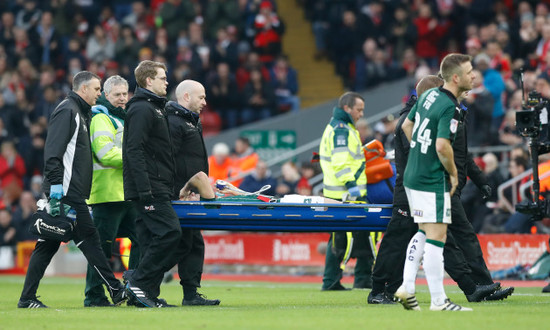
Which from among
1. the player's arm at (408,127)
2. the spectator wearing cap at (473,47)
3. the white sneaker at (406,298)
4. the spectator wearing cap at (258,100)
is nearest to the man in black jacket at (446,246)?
the player's arm at (408,127)

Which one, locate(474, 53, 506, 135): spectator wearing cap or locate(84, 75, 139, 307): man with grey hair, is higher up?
locate(474, 53, 506, 135): spectator wearing cap

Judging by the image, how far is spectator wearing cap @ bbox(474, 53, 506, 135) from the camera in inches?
789

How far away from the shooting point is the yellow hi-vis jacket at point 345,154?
13.8m

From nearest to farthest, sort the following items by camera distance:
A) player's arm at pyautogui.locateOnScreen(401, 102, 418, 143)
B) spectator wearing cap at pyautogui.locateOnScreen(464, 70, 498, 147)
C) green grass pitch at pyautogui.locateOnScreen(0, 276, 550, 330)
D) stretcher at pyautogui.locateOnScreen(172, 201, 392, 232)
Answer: green grass pitch at pyautogui.locateOnScreen(0, 276, 550, 330), player's arm at pyautogui.locateOnScreen(401, 102, 418, 143), stretcher at pyautogui.locateOnScreen(172, 201, 392, 232), spectator wearing cap at pyautogui.locateOnScreen(464, 70, 498, 147)

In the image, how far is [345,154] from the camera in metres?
13.8

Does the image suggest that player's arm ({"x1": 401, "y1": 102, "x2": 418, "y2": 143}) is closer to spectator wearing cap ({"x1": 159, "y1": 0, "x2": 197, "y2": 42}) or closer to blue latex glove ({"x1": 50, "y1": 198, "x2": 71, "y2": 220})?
blue latex glove ({"x1": 50, "y1": 198, "x2": 71, "y2": 220})

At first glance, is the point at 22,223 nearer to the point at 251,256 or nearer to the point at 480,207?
the point at 251,256

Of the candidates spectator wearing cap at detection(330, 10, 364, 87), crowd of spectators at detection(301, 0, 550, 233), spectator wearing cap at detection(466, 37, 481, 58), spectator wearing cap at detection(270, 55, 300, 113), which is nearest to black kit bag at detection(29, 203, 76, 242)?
crowd of spectators at detection(301, 0, 550, 233)

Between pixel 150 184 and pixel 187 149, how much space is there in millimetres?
912

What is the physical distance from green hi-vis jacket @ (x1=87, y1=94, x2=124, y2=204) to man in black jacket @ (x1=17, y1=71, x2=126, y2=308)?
0.32 m

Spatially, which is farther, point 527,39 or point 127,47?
point 127,47

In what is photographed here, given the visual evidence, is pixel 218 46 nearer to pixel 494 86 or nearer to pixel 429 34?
pixel 429 34

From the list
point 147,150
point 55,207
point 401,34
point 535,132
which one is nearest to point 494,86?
point 401,34

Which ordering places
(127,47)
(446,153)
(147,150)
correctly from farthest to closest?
(127,47)
(147,150)
(446,153)
